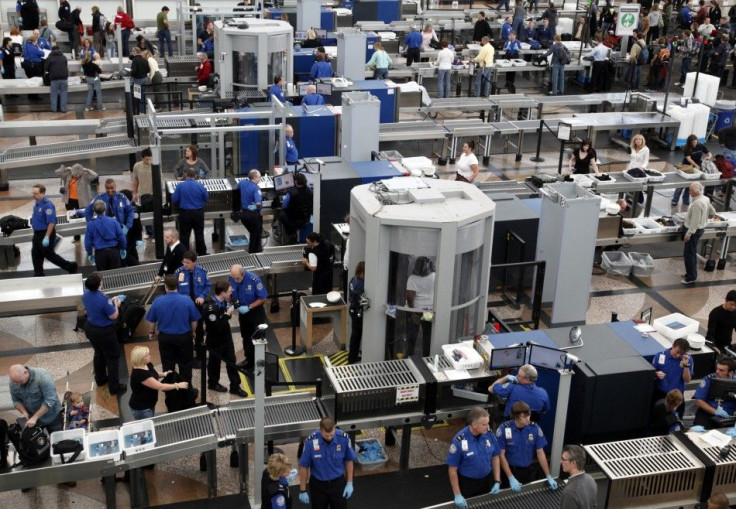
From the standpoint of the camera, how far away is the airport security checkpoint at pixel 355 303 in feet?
24.1

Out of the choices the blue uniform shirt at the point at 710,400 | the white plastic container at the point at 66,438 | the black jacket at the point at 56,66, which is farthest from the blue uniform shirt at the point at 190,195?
the black jacket at the point at 56,66

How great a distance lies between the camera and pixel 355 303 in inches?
352

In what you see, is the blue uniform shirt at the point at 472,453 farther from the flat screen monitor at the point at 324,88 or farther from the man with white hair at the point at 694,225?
the flat screen monitor at the point at 324,88

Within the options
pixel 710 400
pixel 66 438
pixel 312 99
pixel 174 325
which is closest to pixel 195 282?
pixel 174 325

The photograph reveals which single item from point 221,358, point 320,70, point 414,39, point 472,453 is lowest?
point 221,358

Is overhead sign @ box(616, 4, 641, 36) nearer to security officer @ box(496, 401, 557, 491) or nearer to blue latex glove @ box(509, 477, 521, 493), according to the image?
security officer @ box(496, 401, 557, 491)

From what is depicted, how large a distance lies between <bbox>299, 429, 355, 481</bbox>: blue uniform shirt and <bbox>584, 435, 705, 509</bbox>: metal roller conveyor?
2.07 m

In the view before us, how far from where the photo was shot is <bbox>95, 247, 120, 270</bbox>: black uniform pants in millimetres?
10625

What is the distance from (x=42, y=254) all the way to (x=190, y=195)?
6.32 feet

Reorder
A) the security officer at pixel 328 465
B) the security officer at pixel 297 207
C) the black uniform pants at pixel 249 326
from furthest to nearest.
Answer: the security officer at pixel 297 207, the black uniform pants at pixel 249 326, the security officer at pixel 328 465

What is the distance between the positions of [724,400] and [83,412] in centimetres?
549

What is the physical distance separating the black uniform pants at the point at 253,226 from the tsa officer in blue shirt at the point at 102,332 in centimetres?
272

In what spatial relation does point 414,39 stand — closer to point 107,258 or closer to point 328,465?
point 107,258

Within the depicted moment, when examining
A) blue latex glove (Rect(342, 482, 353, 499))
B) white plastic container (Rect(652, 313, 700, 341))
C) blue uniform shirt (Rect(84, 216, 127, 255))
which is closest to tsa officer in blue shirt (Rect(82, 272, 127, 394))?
blue uniform shirt (Rect(84, 216, 127, 255))
